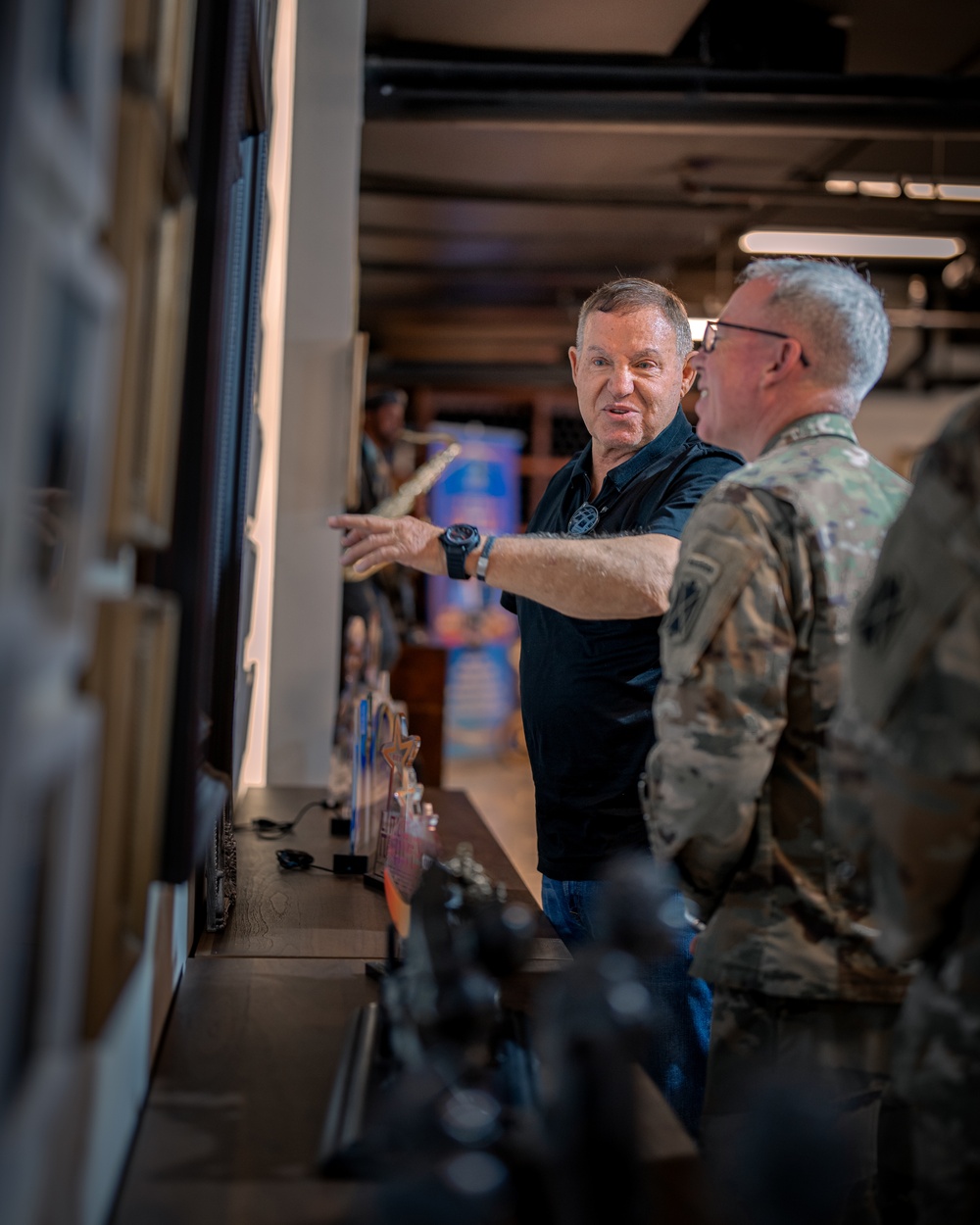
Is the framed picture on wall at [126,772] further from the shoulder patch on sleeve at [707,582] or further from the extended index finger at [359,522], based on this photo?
the extended index finger at [359,522]

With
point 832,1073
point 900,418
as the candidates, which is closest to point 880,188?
point 900,418

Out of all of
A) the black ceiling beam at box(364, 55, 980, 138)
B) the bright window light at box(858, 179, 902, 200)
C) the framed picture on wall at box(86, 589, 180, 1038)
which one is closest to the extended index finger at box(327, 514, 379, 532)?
the framed picture on wall at box(86, 589, 180, 1038)

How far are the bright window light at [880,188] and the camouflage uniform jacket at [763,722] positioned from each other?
5.84 m

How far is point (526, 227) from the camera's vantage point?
328 inches

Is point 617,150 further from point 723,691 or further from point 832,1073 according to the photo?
point 832,1073

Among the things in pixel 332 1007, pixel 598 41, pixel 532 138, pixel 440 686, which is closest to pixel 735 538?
pixel 332 1007

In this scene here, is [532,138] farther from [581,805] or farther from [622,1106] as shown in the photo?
[622,1106]

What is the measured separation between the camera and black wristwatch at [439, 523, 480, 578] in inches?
78.5

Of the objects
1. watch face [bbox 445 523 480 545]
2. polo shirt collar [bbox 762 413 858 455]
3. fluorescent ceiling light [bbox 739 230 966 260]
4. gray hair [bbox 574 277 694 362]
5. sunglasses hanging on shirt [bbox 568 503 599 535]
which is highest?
fluorescent ceiling light [bbox 739 230 966 260]

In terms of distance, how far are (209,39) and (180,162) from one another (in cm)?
26

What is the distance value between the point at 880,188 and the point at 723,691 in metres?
6.94

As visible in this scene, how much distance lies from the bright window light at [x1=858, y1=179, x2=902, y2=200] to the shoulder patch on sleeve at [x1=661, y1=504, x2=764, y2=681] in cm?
588

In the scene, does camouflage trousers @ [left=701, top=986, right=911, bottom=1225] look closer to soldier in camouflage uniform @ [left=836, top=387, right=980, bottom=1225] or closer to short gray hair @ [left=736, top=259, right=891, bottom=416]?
soldier in camouflage uniform @ [left=836, top=387, right=980, bottom=1225]

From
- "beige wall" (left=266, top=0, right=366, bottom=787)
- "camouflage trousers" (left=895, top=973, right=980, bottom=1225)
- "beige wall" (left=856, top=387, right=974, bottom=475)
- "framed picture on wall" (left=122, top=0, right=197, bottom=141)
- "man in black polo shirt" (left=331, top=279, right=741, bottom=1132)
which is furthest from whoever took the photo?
"beige wall" (left=856, top=387, right=974, bottom=475)
